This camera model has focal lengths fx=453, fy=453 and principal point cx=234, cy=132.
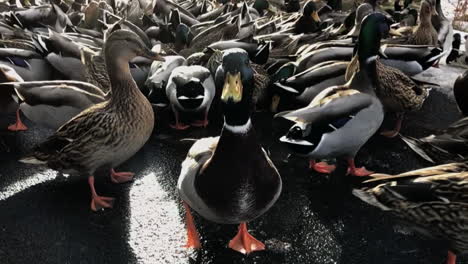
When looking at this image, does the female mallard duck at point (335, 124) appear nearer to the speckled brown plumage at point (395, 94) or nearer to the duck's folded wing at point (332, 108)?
the duck's folded wing at point (332, 108)

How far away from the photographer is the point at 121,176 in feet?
13.9

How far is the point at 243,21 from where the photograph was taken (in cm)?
828

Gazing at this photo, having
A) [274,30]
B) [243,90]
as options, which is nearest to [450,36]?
[274,30]

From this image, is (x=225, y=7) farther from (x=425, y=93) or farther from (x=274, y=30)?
(x=425, y=93)

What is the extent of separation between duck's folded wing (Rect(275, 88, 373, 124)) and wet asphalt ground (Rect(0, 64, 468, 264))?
2.15ft

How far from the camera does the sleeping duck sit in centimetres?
505

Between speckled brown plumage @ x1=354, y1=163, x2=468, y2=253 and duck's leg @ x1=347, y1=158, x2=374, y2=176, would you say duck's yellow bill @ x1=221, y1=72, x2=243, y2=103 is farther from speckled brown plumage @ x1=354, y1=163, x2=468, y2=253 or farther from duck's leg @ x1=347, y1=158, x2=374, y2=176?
duck's leg @ x1=347, y1=158, x2=374, y2=176

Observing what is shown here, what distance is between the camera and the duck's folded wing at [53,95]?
4352 mm

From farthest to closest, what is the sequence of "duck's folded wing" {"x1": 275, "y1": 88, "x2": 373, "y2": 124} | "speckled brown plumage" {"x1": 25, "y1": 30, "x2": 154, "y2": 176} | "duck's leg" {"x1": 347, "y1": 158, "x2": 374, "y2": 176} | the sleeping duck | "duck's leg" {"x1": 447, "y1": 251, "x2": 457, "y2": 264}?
1. the sleeping duck
2. "duck's leg" {"x1": 347, "y1": 158, "x2": 374, "y2": 176}
3. "duck's folded wing" {"x1": 275, "y1": 88, "x2": 373, "y2": 124}
4. "speckled brown plumage" {"x1": 25, "y1": 30, "x2": 154, "y2": 176}
5. "duck's leg" {"x1": 447, "y1": 251, "x2": 457, "y2": 264}

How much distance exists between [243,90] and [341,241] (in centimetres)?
145

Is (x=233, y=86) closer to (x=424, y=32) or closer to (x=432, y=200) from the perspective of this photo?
(x=432, y=200)

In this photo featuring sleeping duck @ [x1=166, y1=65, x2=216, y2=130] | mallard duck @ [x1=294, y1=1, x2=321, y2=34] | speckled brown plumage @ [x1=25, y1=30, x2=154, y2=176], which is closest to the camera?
speckled brown plumage @ [x1=25, y1=30, x2=154, y2=176]

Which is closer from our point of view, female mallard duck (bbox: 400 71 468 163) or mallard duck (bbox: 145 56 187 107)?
female mallard duck (bbox: 400 71 468 163)

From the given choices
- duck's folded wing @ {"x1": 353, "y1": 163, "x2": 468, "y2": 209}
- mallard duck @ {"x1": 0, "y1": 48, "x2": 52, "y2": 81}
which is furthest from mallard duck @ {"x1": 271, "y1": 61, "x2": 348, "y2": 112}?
mallard duck @ {"x1": 0, "y1": 48, "x2": 52, "y2": 81}
